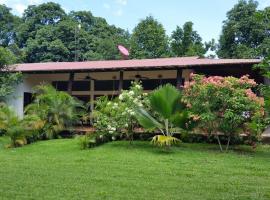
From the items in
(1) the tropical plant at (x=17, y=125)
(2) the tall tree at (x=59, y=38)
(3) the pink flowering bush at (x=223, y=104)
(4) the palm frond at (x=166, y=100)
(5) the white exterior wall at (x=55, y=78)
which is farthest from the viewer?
(2) the tall tree at (x=59, y=38)

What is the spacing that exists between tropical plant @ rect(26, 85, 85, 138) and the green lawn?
2119 millimetres

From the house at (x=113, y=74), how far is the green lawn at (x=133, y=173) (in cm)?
392

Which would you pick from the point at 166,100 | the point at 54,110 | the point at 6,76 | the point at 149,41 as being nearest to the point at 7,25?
the point at 149,41

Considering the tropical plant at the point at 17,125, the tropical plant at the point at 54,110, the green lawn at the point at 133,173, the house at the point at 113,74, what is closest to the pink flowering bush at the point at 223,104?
the green lawn at the point at 133,173

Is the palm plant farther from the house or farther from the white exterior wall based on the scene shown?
the white exterior wall

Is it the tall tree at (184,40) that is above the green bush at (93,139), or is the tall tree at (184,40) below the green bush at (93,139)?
above

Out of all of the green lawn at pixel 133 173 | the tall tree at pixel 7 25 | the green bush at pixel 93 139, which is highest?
the tall tree at pixel 7 25

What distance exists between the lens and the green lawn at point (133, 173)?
301 inches

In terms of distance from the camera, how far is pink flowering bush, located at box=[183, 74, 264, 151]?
12883mm

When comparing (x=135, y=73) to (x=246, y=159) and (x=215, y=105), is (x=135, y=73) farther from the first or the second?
(x=246, y=159)

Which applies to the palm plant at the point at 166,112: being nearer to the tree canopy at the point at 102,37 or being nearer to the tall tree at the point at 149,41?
the tree canopy at the point at 102,37

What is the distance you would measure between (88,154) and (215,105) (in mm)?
3965

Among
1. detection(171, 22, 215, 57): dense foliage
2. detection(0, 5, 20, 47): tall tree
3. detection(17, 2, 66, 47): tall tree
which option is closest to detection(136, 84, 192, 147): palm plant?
detection(171, 22, 215, 57): dense foliage

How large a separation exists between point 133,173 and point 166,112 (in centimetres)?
449
